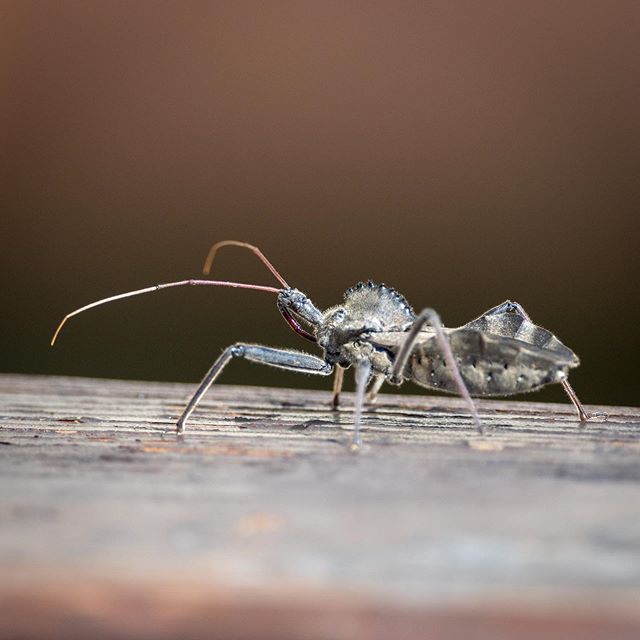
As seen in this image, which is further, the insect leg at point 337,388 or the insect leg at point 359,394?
the insect leg at point 337,388

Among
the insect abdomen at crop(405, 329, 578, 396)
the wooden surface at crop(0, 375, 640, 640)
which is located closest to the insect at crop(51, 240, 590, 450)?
the insect abdomen at crop(405, 329, 578, 396)

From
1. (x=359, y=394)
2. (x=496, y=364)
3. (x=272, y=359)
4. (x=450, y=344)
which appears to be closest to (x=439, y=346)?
(x=450, y=344)

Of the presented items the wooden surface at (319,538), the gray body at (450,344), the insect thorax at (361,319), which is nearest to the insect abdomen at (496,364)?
the gray body at (450,344)

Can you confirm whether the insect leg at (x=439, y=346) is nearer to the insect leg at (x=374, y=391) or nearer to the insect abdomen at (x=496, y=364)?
the insect abdomen at (x=496, y=364)

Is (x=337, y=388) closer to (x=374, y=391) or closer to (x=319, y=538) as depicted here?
(x=374, y=391)

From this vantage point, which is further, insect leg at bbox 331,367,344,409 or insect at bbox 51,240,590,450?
insect leg at bbox 331,367,344,409

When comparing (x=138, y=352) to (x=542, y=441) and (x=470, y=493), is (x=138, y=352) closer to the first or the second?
(x=542, y=441)

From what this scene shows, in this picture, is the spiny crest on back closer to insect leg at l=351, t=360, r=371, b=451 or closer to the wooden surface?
insect leg at l=351, t=360, r=371, b=451
